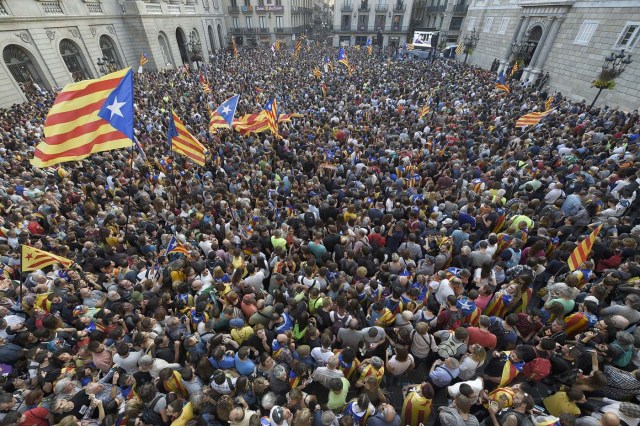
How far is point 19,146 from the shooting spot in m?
11.7

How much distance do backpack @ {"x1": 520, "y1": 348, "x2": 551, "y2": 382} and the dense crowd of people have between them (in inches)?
1.1

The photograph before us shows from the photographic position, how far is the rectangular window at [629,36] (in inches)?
627

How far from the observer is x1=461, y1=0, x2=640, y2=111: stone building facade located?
16.3 metres

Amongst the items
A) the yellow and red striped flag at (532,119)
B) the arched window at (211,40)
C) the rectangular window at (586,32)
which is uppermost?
the rectangular window at (586,32)

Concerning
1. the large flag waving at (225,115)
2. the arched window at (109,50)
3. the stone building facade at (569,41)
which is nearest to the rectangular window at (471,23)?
the stone building facade at (569,41)

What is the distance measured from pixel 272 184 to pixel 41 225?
603 cm

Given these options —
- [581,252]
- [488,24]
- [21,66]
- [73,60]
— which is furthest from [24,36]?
[488,24]

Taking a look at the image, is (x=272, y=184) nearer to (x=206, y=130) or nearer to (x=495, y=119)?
(x=206, y=130)

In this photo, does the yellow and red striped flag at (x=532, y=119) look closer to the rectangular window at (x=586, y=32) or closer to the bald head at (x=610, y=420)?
the bald head at (x=610, y=420)

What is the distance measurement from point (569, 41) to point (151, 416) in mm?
29571

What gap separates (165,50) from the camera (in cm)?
3142

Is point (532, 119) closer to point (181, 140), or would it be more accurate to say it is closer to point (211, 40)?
point (181, 140)

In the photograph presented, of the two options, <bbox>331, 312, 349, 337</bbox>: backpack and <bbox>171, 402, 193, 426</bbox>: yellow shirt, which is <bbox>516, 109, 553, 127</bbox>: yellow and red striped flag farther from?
<bbox>171, 402, 193, 426</bbox>: yellow shirt

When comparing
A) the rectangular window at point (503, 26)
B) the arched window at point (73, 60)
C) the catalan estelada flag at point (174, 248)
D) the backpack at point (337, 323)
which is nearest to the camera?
the backpack at point (337, 323)
